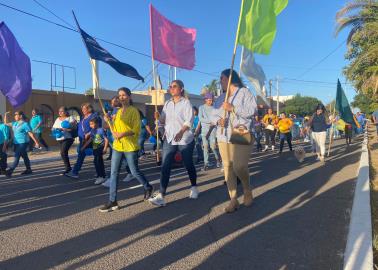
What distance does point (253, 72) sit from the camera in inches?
242

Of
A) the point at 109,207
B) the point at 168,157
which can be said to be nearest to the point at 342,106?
the point at 168,157

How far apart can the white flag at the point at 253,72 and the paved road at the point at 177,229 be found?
165 cm

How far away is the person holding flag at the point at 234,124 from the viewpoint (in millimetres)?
5348

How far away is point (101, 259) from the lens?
367 centimetres

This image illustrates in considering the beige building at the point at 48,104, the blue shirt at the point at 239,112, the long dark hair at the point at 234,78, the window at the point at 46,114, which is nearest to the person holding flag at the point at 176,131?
the blue shirt at the point at 239,112

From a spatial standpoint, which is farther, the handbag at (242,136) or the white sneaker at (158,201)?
the white sneaker at (158,201)

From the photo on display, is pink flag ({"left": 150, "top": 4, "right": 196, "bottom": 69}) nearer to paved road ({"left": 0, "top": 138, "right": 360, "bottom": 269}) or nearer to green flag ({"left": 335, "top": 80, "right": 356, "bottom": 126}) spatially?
paved road ({"left": 0, "top": 138, "right": 360, "bottom": 269})

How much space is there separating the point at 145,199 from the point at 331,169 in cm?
550

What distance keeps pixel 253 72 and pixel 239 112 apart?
106 cm

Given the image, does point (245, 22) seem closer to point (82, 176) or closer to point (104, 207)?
point (104, 207)

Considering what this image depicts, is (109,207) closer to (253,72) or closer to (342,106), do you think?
(253,72)

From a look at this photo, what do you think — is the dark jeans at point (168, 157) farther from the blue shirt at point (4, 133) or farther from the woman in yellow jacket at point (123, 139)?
the blue shirt at point (4, 133)

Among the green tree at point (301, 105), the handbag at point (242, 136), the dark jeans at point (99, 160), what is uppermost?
the green tree at point (301, 105)

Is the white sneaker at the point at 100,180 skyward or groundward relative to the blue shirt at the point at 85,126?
groundward
